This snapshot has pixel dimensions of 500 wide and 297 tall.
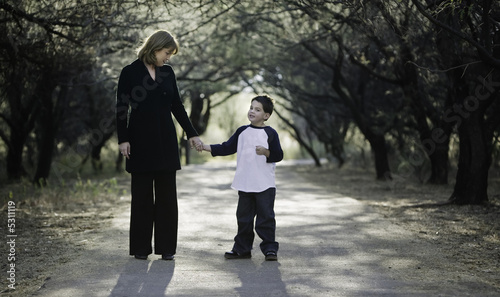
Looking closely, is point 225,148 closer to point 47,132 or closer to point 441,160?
point 441,160

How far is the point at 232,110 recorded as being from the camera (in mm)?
48812

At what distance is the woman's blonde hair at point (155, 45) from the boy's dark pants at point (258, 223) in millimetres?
1478

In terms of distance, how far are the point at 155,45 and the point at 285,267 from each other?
2.25 m

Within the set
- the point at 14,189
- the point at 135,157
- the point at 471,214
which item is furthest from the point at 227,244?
the point at 14,189

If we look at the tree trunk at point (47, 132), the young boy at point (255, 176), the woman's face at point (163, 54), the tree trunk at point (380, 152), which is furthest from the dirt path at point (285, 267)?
the tree trunk at point (380, 152)

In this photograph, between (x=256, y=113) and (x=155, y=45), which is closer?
(x=155, y=45)

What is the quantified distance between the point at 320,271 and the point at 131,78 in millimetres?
2375

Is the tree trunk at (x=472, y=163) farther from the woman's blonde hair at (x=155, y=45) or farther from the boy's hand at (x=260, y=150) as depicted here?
the woman's blonde hair at (x=155, y=45)

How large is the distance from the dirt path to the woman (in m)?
0.27

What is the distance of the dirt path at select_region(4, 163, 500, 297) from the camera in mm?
4992

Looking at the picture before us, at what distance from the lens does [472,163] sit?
11.5 meters

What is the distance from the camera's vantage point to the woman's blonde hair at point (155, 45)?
19.8 feet

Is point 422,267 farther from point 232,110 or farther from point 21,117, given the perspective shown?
point 232,110

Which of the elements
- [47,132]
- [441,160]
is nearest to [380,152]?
[441,160]
